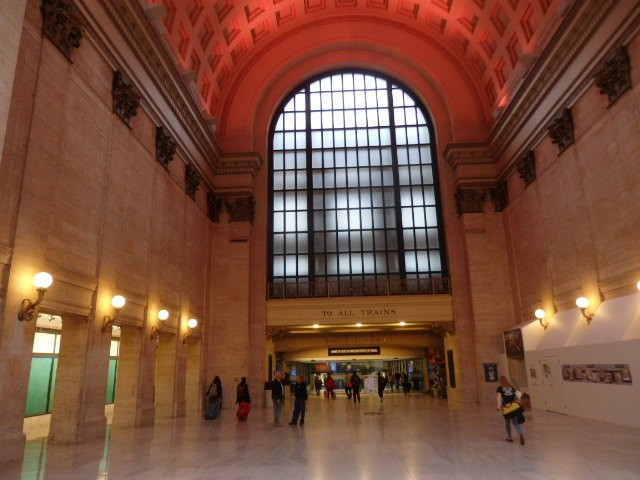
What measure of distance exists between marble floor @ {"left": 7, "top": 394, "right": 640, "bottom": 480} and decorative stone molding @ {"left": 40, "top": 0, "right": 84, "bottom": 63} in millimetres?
7634

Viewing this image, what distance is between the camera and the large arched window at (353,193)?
21.3 m

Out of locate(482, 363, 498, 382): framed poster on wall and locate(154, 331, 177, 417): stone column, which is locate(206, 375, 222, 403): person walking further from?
locate(482, 363, 498, 382): framed poster on wall

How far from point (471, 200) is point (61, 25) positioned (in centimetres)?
1605

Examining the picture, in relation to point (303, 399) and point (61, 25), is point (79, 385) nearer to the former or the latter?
point (303, 399)

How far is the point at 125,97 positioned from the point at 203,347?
10.00m

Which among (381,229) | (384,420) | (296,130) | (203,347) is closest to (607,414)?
(384,420)

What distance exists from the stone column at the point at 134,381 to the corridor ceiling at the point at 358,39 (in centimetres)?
947

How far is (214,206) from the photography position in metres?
20.9

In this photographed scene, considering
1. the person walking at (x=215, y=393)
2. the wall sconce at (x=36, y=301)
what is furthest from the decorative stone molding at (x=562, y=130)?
the wall sconce at (x=36, y=301)

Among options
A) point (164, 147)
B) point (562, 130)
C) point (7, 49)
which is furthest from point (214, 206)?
point (7, 49)

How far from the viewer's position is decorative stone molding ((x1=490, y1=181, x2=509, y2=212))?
794 inches

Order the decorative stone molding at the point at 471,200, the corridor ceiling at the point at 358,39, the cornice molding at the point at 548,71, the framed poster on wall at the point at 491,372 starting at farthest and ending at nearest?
the decorative stone molding at the point at 471,200, the framed poster on wall at the point at 491,372, the corridor ceiling at the point at 358,39, the cornice molding at the point at 548,71

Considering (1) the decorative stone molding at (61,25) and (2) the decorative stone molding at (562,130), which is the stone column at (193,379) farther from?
(2) the decorative stone molding at (562,130)

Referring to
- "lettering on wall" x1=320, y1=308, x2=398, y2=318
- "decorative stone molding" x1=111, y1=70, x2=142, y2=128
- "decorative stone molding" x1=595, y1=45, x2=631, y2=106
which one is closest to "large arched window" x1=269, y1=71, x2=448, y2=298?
"lettering on wall" x1=320, y1=308, x2=398, y2=318
